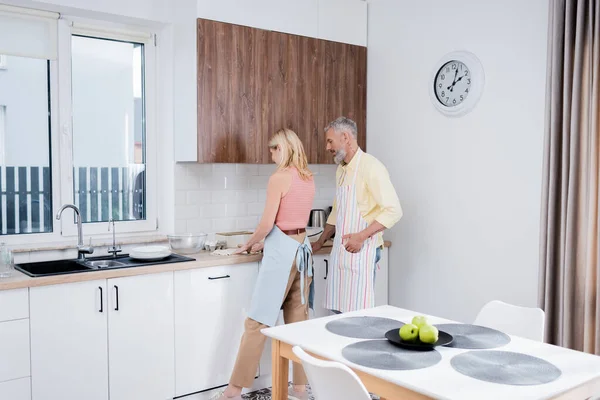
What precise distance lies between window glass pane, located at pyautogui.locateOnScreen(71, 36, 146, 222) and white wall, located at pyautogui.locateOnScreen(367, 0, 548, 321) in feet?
5.85

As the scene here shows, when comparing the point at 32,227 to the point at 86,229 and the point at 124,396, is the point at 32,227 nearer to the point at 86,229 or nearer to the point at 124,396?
the point at 86,229

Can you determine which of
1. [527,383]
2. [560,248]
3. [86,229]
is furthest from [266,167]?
[527,383]

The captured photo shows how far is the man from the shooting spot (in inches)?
148

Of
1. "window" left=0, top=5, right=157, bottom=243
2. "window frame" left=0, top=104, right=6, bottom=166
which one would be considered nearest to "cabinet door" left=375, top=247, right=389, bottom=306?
"window" left=0, top=5, right=157, bottom=243

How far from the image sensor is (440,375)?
6.56ft

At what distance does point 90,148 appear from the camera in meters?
3.94

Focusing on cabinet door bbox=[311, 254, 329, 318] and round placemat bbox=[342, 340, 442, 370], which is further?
cabinet door bbox=[311, 254, 329, 318]

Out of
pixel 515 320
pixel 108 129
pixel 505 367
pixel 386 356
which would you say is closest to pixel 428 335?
pixel 386 356

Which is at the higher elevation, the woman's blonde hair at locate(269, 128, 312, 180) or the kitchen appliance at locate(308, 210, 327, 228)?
the woman's blonde hair at locate(269, 128, 312, 180)

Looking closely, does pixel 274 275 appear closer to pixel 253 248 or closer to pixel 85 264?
pixel 253 248

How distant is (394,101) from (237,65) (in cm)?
126

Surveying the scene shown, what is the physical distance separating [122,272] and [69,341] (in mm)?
432

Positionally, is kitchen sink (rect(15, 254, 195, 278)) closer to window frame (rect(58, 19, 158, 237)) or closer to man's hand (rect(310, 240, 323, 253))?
window frame (rect(58, 19, 158, 237))

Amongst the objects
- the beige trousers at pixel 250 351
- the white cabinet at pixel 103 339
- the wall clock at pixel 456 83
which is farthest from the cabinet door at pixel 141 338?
the wall clock at pixel 456 83
